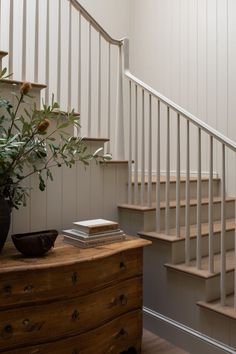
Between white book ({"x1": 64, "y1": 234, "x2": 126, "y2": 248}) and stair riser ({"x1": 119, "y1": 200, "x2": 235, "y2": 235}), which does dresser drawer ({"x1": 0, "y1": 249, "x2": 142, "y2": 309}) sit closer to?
white book ({"x1": 64, "y1": 234, "x2": 126, "y2": 248})

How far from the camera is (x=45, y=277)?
178 centimetres

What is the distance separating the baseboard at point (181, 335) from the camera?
89.8 inches

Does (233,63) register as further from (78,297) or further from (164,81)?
(78,297)

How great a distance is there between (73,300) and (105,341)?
378 mm

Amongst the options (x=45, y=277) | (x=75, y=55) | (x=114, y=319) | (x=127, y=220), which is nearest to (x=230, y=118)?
(x=127, y=220)

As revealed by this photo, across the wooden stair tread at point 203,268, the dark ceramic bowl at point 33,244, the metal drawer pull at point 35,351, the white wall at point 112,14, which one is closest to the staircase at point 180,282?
the wooden stair tread at point 203,268

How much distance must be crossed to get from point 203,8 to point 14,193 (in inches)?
118

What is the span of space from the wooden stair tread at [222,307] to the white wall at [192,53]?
1.62m

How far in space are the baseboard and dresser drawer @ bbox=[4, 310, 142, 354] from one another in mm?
356

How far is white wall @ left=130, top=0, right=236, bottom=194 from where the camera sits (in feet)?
11.8

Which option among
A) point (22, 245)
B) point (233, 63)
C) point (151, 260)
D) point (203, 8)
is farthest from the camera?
point (203, 8)

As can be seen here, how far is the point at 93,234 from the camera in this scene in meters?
2.14

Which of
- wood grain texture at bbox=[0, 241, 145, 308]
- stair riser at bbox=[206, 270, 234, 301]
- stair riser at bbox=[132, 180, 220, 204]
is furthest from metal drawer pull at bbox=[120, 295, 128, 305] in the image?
stair riser at bbox=[132, 180, 220, 204]

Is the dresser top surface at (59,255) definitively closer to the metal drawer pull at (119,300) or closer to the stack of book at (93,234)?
the stack of book at (93,234)
